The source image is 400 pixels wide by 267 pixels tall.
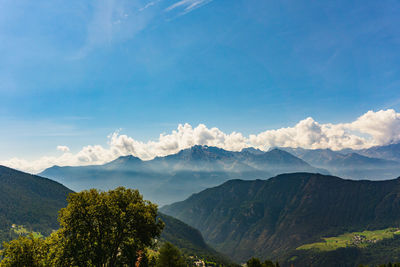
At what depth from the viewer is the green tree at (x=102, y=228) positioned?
99.4ft

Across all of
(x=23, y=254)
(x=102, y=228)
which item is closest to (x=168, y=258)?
(x=102, y=228)

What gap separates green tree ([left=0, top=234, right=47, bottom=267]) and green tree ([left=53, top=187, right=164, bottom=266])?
6.14 feet

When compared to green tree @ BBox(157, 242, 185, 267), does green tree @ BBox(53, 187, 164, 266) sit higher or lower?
higher

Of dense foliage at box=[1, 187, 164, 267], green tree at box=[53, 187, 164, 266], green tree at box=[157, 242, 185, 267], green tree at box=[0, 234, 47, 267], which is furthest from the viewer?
green tree at box=[157, 242, 185, 267]

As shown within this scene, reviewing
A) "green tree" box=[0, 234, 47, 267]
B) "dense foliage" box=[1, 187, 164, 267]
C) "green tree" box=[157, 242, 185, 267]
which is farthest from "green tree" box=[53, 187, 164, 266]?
"green tree" box=[157, 242, 185, 267]

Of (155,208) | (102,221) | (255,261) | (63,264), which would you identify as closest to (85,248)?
(63,264)

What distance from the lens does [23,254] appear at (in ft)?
94.2

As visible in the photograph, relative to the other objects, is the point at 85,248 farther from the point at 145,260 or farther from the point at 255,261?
the point at 255,261

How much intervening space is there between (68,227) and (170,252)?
554 inches

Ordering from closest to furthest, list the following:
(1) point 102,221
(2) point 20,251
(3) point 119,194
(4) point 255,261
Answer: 1. (2) point 20,251
2. (1) point 102,221
3. (3) point 119,194
4. (4) point 255,261

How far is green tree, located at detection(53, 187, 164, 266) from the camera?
99.4 feet

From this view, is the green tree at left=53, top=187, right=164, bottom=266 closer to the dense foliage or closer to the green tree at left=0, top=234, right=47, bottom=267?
the dense foliage

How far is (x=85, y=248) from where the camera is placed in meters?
31.8

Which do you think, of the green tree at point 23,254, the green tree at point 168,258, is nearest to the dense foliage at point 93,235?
the green tree at point 23,254
